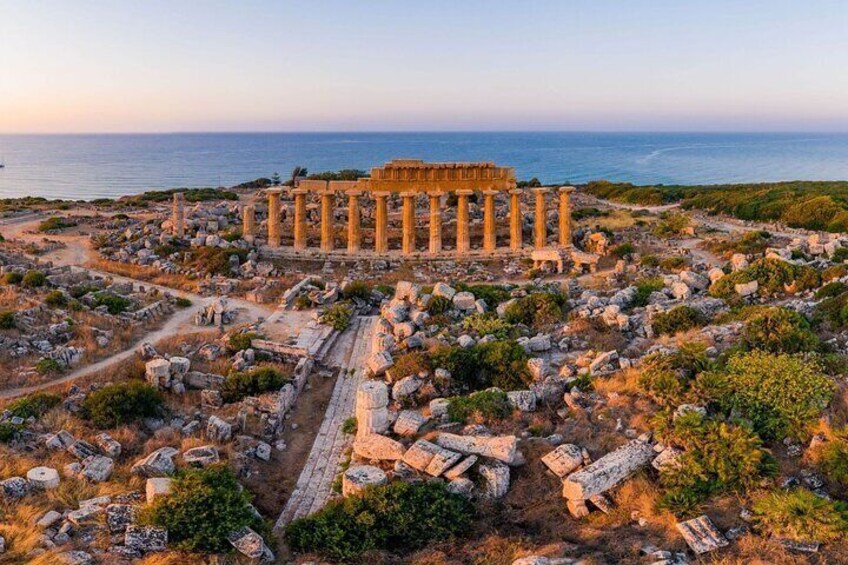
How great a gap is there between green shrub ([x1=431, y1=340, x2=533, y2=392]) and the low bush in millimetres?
5707

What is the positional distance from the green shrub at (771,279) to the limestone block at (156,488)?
754 inches

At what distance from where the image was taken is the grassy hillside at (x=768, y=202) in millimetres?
44469

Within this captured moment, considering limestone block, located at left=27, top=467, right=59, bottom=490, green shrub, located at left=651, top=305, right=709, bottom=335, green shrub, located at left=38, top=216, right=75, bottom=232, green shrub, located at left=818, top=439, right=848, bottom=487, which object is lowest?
limestone block, located at left=27, top=467, right=59, bottom=490

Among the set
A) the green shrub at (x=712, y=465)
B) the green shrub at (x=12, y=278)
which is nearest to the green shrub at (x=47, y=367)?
the green shrub at (x=12, y=278)

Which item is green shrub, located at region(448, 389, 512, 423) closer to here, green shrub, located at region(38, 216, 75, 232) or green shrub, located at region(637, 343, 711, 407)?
green shrub, located at region(637, 343, 711, 407)

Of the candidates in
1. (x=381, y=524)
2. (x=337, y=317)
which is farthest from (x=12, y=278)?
(x=381, y=524)

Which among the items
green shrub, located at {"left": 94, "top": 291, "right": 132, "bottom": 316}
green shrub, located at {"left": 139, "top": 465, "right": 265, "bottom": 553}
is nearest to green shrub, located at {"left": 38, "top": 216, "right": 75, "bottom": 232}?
green shrub, located at {"left": 94, "top": 291, "right": 132, "bottom": 316}

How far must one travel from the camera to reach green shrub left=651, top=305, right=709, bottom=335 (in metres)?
20.1

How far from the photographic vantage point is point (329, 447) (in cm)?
1577

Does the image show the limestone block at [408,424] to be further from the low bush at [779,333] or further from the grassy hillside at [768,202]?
the grassy hillside at [768,202]

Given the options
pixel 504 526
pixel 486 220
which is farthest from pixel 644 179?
pixel 504 526

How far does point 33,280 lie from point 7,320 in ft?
20.2

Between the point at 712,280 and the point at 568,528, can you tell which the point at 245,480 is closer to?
the point at 568,528

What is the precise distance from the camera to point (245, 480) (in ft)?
46.0
